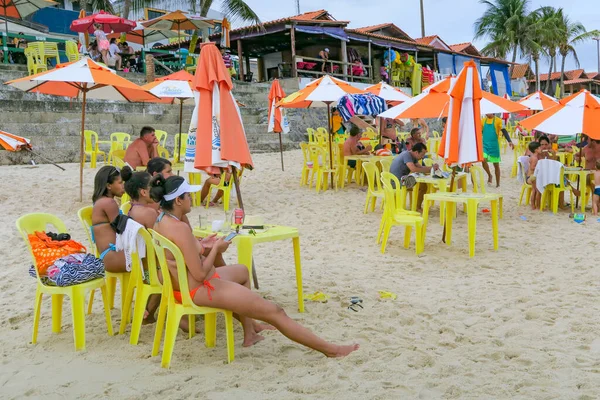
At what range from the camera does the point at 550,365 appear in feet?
10.9

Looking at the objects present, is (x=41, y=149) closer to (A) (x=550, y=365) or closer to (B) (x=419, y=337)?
(B) (x=419, y=337)

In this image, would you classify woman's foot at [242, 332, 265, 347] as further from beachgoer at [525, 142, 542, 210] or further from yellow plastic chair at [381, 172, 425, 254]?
beachgoer at [525, 142, 542, 210]

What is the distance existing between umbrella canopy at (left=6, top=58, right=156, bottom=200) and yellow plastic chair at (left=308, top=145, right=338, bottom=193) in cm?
304

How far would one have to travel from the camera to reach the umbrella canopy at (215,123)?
15.6ft

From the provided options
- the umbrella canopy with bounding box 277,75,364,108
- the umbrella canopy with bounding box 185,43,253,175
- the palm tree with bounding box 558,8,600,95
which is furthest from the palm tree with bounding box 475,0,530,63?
the umbrella canopy with bounding box 185,43,253,175

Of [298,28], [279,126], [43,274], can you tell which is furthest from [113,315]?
[298,28]

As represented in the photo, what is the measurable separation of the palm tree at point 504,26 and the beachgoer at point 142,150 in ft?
107

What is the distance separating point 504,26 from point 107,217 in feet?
124

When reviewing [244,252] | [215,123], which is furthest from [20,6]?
[244,252]

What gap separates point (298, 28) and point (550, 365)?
54.4ft

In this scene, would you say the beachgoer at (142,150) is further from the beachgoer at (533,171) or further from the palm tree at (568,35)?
the palm tree at (568,35)

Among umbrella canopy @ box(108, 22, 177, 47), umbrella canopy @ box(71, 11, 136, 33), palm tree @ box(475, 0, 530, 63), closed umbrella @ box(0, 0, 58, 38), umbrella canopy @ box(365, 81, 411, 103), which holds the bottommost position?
umbrella canopy @ box(365, 81, 411, 103)

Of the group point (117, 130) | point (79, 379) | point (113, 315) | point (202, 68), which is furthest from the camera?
point (117, 130)

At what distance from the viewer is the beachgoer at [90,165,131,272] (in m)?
3.96
